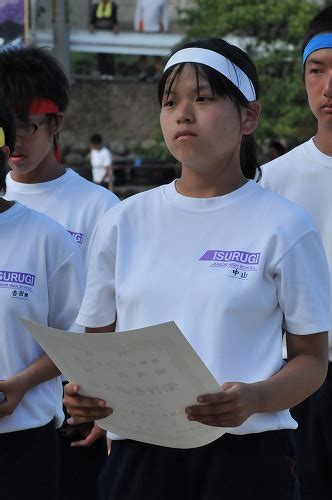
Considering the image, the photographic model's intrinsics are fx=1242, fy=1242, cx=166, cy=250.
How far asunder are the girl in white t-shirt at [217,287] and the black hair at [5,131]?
0.63 m

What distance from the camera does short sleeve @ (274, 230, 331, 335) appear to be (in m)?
3.13

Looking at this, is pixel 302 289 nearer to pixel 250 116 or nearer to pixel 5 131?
pixel 250 116

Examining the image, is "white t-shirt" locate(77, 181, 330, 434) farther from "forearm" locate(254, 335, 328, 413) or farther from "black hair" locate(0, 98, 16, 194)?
"black hair" locate(0, 98, 16, 194)

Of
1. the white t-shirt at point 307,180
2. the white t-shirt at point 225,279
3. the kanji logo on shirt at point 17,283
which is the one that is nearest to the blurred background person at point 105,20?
the white t-shirt at point 307,180

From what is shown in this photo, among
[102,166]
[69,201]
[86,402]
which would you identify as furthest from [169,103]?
[102,166]

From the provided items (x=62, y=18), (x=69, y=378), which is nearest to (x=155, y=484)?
(x=69, y=378)

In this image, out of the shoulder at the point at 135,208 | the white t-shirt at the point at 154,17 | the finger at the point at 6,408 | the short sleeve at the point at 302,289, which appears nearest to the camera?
the short sleeve at the point at 302,289

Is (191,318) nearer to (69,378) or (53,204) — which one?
(69,378)

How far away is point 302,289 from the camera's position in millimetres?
3135

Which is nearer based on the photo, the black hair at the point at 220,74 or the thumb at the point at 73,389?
the thumb at the point at 73,389

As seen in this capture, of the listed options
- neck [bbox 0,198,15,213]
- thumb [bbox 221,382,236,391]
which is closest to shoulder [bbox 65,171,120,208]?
neck [bbox 0,198,15,213]

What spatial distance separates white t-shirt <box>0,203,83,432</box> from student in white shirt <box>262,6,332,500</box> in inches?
35.9

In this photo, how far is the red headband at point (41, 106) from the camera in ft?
16.1

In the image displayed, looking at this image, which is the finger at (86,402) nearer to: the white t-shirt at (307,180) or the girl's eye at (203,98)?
the girl's eye at (203,98)
